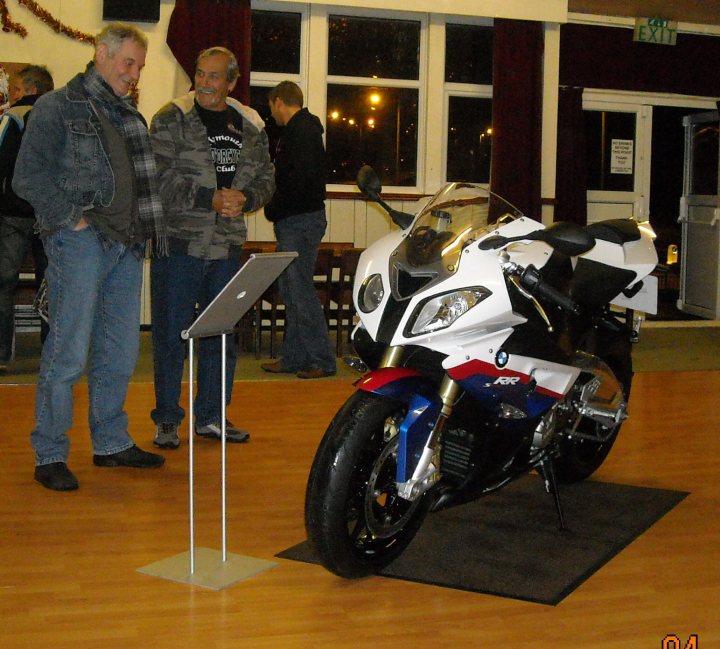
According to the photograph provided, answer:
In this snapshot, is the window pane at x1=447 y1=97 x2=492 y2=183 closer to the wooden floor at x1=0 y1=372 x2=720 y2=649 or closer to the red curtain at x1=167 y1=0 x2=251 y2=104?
the red curtain at x1=167 y1=0 x2=251 y2=104

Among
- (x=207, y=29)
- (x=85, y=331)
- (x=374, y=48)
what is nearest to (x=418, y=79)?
(x=374, y=48)

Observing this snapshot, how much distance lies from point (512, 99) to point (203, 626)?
7.12m

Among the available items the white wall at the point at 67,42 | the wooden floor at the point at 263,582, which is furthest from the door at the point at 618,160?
the wooden floor at the point at 263,582

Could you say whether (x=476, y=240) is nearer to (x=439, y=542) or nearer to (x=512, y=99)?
(x=439, y=542)

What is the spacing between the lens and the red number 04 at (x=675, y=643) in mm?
2617

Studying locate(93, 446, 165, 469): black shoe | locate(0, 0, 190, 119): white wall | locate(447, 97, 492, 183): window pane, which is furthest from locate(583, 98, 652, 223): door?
locate(93, 446, 165, 469): black shoe

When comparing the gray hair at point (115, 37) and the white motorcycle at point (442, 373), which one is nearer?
the white motorcycle at point (442, 373)

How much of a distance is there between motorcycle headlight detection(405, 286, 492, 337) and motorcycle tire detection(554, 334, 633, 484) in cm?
110

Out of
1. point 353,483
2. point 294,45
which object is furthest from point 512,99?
point 353,483

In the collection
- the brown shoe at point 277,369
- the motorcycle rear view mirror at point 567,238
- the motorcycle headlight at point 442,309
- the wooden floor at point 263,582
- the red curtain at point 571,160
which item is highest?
the red curtain at point 571,160

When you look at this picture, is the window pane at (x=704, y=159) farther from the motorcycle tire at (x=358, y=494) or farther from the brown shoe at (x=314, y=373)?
the motorcycle tire at (x=358, y=494)

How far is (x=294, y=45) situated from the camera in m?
8.84

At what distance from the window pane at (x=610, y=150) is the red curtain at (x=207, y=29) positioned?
326cm

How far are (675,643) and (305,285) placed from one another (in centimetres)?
386
